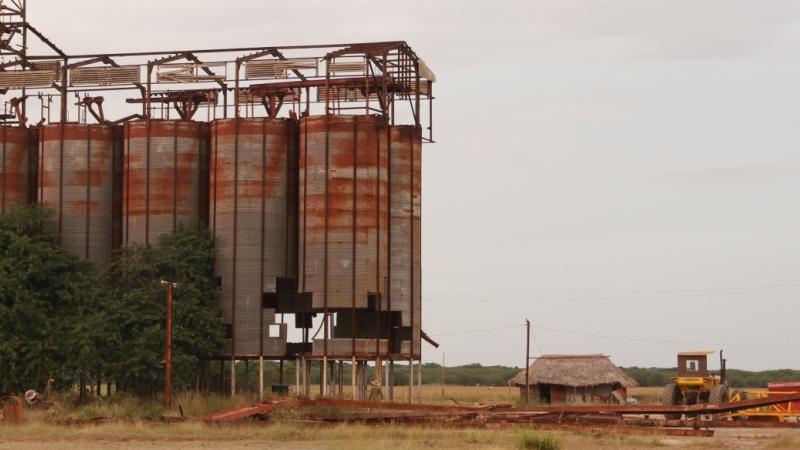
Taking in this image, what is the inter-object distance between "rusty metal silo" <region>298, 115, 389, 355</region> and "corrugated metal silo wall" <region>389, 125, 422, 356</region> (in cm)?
100

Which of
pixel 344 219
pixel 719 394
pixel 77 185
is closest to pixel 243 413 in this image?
pixel 344 219

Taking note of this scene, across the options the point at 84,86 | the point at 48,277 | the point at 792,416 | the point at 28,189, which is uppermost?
the point at 84,86

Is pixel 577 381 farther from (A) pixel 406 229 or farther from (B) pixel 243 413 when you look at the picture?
(B) pixel 243 413

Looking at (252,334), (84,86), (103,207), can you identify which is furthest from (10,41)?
(252,334)

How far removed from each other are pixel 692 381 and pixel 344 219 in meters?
17.3

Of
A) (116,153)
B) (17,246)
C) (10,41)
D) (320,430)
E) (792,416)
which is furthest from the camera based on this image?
(10,41)

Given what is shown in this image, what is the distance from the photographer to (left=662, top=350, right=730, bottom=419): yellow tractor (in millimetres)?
60500

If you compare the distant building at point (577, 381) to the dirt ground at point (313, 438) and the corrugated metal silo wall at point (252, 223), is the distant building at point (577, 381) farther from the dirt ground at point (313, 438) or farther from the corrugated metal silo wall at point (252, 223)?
the dirt ground at point (313, 438)

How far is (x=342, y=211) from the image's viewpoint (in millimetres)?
58406

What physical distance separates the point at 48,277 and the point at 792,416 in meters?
32.2

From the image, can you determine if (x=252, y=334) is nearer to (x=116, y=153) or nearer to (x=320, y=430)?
(x=116, y=153)

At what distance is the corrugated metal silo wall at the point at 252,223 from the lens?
59.7 metres

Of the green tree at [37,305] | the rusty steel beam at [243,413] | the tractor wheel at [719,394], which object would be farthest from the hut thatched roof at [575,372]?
the rusty steel beam at [243,413]

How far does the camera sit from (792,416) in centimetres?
5434
